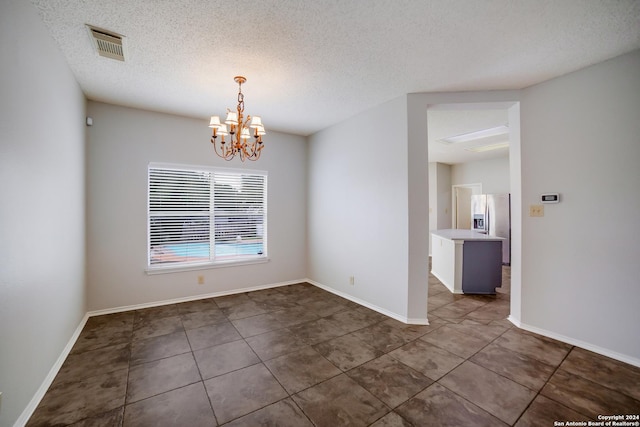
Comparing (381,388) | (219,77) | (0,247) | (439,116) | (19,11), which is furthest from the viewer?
(439,116)

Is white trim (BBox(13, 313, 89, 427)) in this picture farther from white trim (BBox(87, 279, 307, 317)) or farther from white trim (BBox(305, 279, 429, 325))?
white trim (BBox(305, 279, 429, 325))

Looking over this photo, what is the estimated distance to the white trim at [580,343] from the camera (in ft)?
7.45

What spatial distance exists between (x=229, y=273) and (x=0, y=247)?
2.98 m

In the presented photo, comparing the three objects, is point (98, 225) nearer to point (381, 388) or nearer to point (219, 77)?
point (219, 77)

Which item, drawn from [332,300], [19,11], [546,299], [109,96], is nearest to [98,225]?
[109,96]

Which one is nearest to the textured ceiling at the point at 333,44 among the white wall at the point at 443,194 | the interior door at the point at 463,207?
the white wall at the point at 443,194

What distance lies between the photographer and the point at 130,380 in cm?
204

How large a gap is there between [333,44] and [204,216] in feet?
10.1

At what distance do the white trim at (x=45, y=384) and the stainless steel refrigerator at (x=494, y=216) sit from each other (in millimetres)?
7500

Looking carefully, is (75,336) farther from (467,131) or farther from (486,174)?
(486,174)

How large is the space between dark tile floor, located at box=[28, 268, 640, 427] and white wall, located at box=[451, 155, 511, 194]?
183 inches

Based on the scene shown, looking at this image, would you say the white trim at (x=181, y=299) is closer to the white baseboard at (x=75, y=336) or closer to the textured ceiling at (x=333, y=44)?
the white baseboard at (x=75, y=336)

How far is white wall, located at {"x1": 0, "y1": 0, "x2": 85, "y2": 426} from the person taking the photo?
4.78 feet

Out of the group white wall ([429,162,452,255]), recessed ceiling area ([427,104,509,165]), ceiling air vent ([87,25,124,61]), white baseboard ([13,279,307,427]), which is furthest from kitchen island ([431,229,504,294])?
ceiling air vent ([87,25,124,61])
